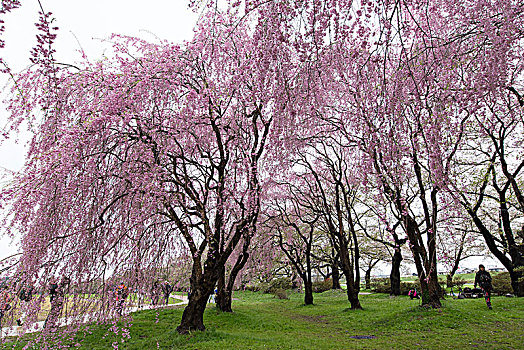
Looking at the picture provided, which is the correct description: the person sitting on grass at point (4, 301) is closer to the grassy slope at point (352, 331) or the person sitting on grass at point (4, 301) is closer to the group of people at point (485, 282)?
the grassy slope at point (352, 331)

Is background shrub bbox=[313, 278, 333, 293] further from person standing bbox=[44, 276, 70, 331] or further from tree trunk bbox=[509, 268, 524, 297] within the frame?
person standing bbox=[44, 276, 70, 331]

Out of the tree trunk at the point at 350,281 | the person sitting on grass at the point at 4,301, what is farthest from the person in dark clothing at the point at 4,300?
the tree trunk at the point at 350,281

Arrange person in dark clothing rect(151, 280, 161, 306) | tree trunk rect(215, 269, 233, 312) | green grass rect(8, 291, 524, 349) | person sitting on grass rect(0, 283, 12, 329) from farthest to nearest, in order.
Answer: tree trunk rect(215, 269, 233, 312) < person in dark clothing rect(151, 280, 161, 306) < green grass rect(8, 291, 524, 349) < person sitting on grass rect(0, 283, 12, 329)

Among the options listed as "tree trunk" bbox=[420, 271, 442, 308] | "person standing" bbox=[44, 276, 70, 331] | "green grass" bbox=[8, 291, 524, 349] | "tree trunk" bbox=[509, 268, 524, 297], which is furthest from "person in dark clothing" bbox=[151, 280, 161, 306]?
"tree trunk" bbox=[509, 268, 524, 297]

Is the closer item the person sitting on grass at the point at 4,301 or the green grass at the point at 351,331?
the person sitting on grass at the point at 4,301

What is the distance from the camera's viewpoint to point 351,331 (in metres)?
8.38

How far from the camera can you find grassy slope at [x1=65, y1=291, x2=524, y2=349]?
6520mm

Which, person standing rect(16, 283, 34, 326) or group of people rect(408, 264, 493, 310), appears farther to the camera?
group of people rect(408, 264, 493, 310)

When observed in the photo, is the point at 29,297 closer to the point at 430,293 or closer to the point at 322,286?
the point at 430,293

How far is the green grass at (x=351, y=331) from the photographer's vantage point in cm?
651

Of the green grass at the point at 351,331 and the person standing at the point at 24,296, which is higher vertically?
the person standing at the point at 24,296

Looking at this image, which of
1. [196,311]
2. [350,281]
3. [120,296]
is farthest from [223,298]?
[120,296]

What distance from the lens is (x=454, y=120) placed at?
4289mm

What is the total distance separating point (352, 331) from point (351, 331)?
0.03 meters
